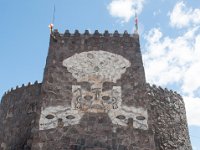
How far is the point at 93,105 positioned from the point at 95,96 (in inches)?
16.0

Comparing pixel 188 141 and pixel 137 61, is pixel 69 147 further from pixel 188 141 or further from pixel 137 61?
pixel 188 141

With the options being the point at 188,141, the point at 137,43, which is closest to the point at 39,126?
the point at 137,43

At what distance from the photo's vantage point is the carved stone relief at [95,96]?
12.6 m

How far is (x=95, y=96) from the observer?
1321cm

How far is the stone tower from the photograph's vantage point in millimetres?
12273

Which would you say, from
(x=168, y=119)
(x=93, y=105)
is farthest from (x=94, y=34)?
(x=168, y=119)

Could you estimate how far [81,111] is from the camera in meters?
12.8

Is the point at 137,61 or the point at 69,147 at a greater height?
the point at 137,61

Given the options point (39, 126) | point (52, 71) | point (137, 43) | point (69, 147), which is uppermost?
point (137, 43)

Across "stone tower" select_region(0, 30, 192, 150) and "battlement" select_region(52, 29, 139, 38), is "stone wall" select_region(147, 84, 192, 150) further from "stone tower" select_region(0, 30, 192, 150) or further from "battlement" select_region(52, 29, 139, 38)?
"battlement" select_region(52, 29, 139, 38)

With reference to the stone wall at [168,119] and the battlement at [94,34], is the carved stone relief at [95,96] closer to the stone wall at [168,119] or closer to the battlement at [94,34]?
the battlement at [94,34]

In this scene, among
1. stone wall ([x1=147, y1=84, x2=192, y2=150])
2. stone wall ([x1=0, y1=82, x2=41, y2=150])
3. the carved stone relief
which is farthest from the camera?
stone wall ([x1=0, y1=82, x2=41, y2=150])

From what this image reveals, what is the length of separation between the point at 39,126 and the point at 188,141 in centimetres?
719


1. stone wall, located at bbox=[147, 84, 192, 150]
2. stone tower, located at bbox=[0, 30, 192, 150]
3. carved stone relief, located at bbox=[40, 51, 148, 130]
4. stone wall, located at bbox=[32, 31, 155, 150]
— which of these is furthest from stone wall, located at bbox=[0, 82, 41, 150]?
stone wall, located at bbox=[147, 84, 192, 150]
